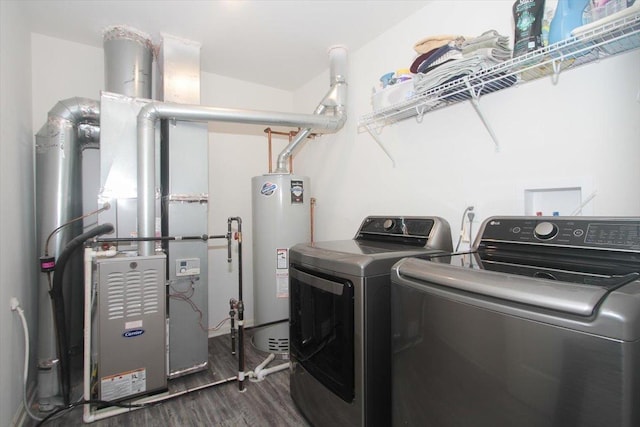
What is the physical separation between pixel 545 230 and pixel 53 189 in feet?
9.38

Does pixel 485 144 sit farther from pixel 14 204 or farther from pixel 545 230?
pixel 14 204

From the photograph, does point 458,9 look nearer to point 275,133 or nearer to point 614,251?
point 614,251

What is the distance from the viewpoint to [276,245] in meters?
2.72

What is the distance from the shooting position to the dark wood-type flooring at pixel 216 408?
182cm

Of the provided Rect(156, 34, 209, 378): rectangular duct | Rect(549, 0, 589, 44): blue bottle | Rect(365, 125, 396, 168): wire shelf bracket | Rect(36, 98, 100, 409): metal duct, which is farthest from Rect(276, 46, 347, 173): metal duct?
Rect(36, 98, 100, 409): metal duct

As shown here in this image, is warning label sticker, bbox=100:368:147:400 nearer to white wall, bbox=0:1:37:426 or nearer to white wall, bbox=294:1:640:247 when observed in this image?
white wall, bbox=0:1:37:426

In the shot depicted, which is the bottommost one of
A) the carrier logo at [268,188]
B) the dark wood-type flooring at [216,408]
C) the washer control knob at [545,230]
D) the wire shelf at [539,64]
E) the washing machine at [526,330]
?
the dark wood-type flooring at [216,408]

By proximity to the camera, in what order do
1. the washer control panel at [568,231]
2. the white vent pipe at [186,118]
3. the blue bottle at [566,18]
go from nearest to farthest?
the washer control panel at [568,231] < the blue bottle at [566,18] < the white vent pipe at [186,118]

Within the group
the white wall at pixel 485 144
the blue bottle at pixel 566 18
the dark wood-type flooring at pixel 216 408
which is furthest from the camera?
the dark wood-type flooring at pixel 216 408

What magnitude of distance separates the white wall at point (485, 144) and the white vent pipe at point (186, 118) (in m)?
0.16

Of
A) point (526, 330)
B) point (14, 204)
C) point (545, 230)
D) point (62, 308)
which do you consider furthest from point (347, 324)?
point (14, 204)

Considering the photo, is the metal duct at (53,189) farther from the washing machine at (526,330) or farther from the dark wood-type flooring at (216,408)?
the washing machine at (526,330)

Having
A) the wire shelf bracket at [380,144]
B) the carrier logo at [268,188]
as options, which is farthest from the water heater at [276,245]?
the wire shelf bracket at [380,144]

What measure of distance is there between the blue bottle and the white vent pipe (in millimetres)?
1600
